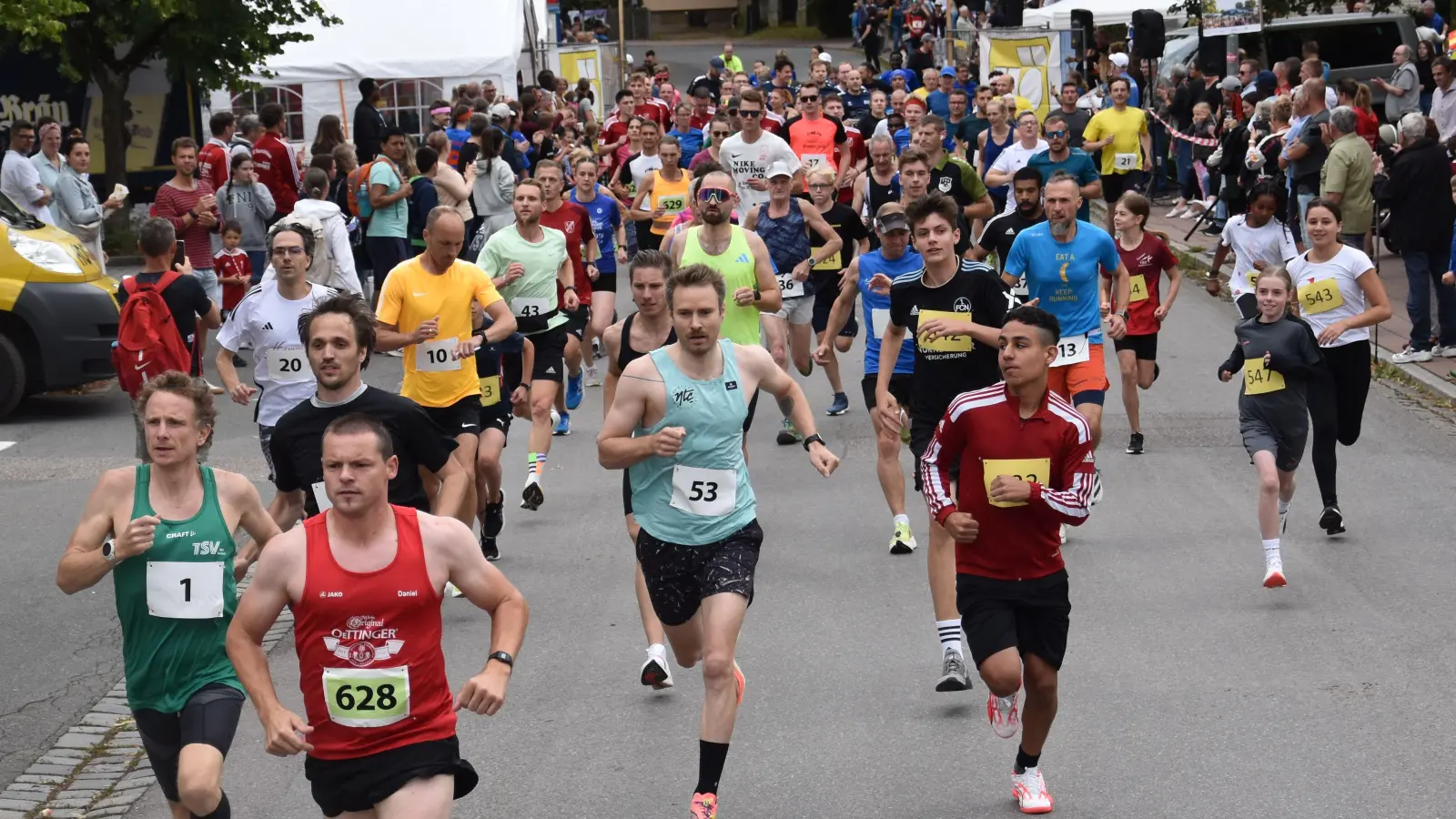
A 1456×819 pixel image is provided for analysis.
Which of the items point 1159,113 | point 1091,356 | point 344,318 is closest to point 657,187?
point 1091,356

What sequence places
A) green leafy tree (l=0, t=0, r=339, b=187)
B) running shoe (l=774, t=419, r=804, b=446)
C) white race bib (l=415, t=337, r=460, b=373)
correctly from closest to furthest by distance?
white race bib (l=415, t=337, r=460, b=373)
running shoe (l=774, t=419, r=804, b=446)
green leafy tree (l=0, t=0, r=339, b=187)

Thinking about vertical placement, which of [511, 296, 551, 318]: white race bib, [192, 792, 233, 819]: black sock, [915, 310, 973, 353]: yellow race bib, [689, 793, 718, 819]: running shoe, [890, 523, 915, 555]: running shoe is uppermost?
[915, 310, 973, 353]: yellow race bib

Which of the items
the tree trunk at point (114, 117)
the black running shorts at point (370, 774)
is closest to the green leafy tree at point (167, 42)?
the tree trunk at point (114, 117)

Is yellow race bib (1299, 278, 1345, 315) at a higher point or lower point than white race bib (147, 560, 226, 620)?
higher

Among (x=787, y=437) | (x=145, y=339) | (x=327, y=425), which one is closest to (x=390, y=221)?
(x=787, y=437)

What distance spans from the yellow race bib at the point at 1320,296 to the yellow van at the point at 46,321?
9.07m

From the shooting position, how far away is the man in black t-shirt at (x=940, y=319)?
8.11 m

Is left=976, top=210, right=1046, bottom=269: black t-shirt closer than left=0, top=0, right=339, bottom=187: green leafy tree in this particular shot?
Yes

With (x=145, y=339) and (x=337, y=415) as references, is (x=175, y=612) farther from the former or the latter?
(x=145, y=339)

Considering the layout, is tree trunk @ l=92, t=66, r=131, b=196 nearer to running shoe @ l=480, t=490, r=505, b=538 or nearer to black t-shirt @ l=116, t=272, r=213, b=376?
black t-shirt @ l=116, t=272, r=213, b=376

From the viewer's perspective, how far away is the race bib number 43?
473 centimetres

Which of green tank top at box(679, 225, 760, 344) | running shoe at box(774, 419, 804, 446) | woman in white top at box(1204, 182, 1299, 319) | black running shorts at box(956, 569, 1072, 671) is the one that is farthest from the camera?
running shoe at box(774, 419, 804, 446)

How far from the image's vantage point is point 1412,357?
50.2 ft

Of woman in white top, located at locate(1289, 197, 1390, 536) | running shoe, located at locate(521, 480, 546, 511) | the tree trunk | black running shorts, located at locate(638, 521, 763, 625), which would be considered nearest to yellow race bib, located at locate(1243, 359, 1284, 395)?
woman in white top, located at locate(1289, 197, 1390, 536)
